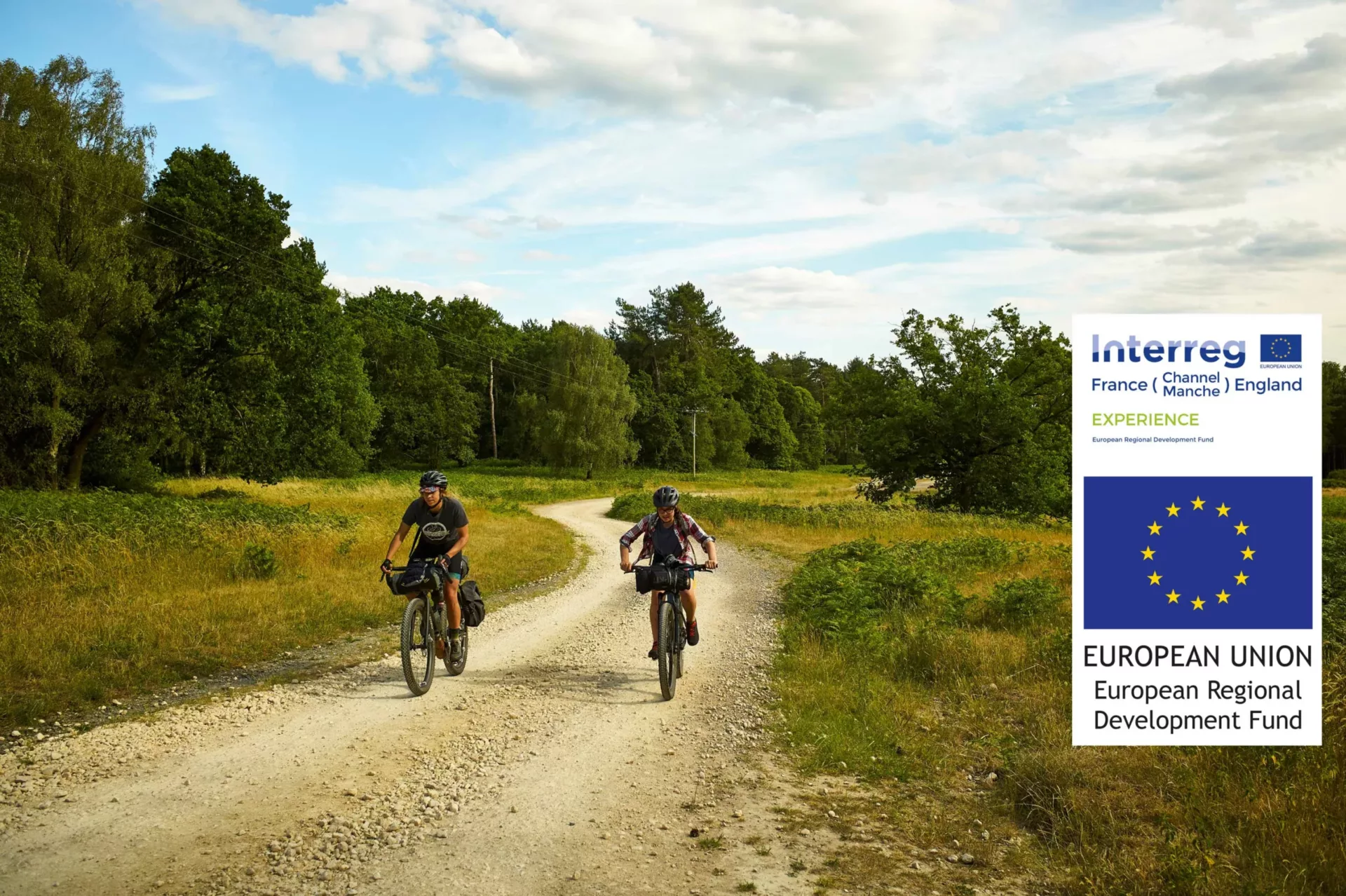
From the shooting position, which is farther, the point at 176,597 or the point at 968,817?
the point at 176,597

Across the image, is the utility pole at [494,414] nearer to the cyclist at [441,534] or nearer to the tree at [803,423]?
the tree at [803,423]

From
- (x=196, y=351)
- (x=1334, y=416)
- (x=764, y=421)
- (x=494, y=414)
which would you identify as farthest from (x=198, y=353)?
(x=1334, y=416)

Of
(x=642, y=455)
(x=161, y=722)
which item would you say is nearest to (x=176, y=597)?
(x=161, y=722)

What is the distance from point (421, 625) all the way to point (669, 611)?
8.06 ft

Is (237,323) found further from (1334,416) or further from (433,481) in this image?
(1334,416)

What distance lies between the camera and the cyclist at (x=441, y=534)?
8461mm

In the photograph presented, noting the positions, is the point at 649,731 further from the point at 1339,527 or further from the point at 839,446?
the point at 839,446

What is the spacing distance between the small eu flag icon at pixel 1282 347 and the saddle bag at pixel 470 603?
23.8ft

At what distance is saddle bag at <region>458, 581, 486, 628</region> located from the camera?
9.00 m

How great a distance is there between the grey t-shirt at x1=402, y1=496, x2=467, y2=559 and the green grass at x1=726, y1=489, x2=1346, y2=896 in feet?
12.1

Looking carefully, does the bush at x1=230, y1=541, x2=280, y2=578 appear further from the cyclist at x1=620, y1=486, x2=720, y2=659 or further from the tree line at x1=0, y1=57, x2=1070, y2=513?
the tree line at x1=0, y1=57, x2=1070, y2=513

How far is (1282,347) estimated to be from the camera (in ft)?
18.6

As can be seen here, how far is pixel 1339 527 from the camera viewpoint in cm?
2555

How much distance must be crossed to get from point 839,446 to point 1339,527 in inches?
3995
